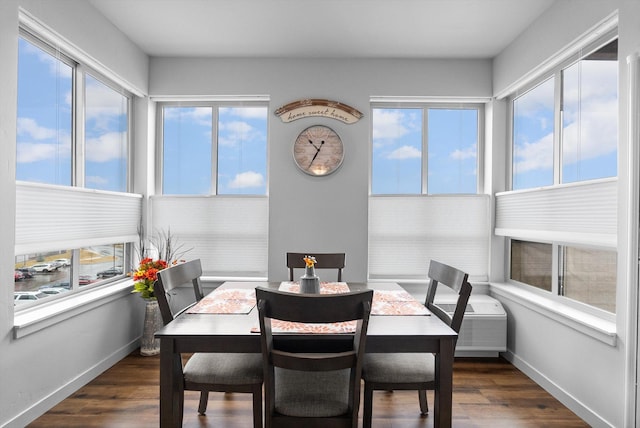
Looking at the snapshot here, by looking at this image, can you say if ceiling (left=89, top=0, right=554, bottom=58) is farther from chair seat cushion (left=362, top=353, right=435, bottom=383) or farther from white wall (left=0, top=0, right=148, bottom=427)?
chair seat cushion (left=362, top=353, right=435, bottom=383)

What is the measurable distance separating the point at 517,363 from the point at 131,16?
4.17m

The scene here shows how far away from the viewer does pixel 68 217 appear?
2.90 meters

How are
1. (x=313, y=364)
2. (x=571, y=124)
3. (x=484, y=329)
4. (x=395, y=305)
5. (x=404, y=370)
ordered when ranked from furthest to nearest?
(x=484, y=329) → (x=571, y=124) → (x=395, y=305) → (x=404, y=370) → (x=313, y=364)

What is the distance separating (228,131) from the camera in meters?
4.20

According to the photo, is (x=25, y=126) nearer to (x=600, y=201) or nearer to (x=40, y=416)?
(x=40, y=416)

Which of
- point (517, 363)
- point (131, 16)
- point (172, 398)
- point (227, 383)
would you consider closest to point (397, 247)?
point (517, 363)

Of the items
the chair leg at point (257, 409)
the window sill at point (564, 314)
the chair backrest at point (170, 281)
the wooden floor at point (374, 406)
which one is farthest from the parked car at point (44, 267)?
the window sill at point (564, 314)

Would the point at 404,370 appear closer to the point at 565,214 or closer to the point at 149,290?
the point at 565,214

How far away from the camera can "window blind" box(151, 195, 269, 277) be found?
4102 mm

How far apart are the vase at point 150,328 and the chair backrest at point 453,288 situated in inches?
93.8

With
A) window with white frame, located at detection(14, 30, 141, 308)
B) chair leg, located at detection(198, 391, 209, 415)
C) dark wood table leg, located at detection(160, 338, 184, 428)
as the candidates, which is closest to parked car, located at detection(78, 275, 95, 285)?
window with white frame, located at detection(14, 30, 141, 308)

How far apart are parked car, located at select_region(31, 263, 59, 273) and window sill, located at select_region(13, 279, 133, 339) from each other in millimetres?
233

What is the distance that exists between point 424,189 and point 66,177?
3.10 meters

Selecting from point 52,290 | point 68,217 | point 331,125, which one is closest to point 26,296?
point 52,290
